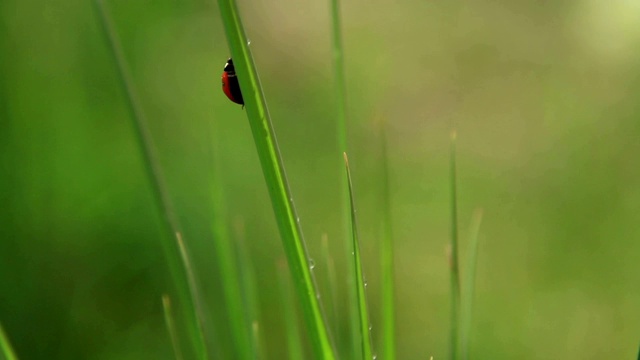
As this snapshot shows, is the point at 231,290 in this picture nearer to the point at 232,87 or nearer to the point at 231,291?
the point at 231,291

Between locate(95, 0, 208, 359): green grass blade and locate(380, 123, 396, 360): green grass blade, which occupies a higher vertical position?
locate(95, 0, 208, 359): green grass blade

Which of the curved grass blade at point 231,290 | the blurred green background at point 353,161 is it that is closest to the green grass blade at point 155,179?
the curved grass blade at point 231,290

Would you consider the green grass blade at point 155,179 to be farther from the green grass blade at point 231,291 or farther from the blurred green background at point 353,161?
the blurred green background at point 353,161

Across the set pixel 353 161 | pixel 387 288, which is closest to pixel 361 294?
pixel 387 288

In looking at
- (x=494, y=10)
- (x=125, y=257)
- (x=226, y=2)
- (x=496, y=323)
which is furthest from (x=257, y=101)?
(x=494, y=10)

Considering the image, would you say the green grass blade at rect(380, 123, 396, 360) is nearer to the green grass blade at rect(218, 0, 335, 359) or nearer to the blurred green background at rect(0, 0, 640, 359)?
the green grass blade at rect(218, 0, 335, 359)

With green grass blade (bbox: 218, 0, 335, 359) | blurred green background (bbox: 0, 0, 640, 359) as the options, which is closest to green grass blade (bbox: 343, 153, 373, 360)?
green grass blade (bbox: 218, 0, 335, 359)
